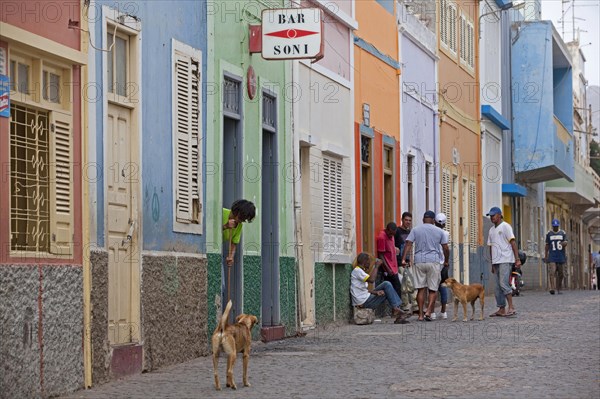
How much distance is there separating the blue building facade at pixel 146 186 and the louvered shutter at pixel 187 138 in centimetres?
1

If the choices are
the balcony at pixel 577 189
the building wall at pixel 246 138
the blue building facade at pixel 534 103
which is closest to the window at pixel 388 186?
the building wall at pixel 246 138

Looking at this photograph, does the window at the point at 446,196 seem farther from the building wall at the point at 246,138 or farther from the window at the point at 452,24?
the building wall at the point at 246,138

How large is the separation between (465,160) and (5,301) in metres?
26.0

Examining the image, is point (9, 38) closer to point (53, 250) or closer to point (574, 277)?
point (53, 250)

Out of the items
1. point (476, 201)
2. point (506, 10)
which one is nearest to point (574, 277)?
point (506, 10)

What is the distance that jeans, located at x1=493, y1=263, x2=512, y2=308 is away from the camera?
23.2 metres

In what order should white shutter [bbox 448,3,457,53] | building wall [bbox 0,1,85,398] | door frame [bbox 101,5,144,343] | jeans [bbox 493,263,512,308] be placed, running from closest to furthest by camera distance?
building wall [bbox 0,1,85,398], door frame [bbox 101,5,144,343], jeans [bbox 493,263,512,308], white shutter [bbox 448,3,457,53]

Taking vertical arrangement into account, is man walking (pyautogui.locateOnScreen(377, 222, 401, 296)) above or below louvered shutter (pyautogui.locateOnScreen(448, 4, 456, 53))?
below

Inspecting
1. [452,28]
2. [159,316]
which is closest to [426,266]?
[159,316]

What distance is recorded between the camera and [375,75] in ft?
85.1

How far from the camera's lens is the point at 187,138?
15.7 meters

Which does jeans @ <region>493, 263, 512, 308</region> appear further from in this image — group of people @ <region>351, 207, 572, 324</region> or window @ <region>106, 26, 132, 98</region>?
window @ <region>106, 26, 132, 98</region>

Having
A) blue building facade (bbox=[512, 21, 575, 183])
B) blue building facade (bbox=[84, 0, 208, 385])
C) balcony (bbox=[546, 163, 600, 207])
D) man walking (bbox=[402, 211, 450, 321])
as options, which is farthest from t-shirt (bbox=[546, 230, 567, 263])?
blue building facade (bbox=[84, 0, 208, 385])

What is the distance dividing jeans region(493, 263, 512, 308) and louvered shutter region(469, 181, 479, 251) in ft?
42.2
